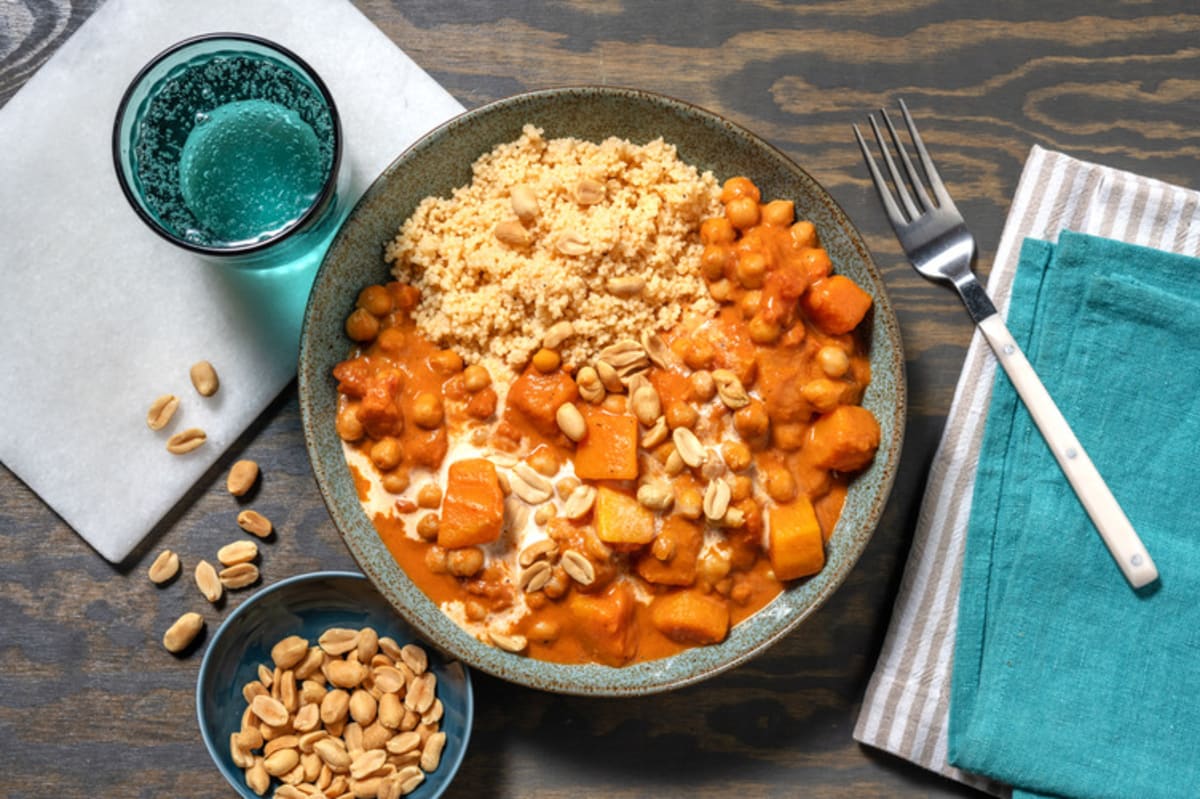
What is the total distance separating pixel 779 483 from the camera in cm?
184

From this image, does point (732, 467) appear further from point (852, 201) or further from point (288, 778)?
point (288, 778)

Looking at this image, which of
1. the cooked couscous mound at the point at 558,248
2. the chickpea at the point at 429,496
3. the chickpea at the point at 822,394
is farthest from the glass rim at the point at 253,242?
the chickpea at the point at 822,394

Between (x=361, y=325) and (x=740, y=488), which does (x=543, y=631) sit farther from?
(x=361, y=325)

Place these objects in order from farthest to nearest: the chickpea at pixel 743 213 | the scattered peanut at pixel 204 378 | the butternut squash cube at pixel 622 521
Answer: the scattered peanut at pixel 204 378 → the chickpea at pixel 743 213 → the butternut squash cube at pixel 622 521

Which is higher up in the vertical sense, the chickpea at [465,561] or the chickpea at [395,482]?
the chickpea at [395,482]

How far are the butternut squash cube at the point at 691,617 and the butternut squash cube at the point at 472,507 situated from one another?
1.21 feet

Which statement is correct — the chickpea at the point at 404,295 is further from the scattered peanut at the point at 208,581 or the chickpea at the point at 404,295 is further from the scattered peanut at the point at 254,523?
the scattered peanut at the point at 208,581

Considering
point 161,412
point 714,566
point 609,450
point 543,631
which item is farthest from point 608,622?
point 161,412

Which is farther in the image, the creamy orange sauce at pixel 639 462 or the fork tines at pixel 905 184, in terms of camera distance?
the fork tines at pixel 905 184

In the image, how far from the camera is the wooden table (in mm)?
2061

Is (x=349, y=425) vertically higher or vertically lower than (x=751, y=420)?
lower

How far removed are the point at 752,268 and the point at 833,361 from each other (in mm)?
243

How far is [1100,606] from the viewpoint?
1.96 metres

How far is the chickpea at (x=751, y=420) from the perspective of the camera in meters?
1.80
